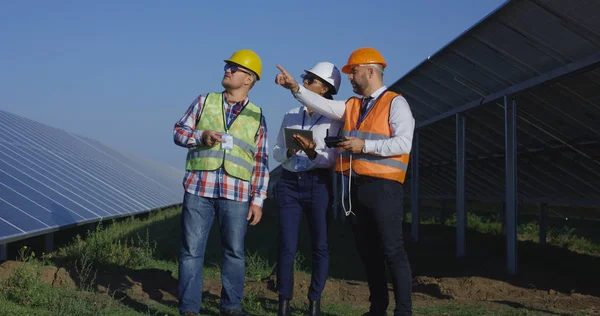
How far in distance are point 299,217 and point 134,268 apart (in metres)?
3.81

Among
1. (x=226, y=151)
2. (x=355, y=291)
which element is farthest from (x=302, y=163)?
(x=355, y=291)

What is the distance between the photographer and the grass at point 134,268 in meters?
5.87

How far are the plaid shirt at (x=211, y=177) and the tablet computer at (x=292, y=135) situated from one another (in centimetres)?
47

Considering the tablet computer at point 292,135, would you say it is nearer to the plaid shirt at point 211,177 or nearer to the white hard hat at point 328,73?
the plaid shirt at point 211,177

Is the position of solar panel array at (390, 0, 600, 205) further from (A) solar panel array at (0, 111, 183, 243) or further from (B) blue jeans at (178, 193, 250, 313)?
(A) solar panel array at (0, 111, 183, 243)

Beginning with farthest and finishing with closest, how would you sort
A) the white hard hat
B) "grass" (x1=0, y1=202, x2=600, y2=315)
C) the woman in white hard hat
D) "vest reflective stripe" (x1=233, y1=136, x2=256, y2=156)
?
"grass" (x1=0, y1=202, x2=600, y2=315) < the white hard hat < the woman in white hard hat < "vest reflective stripe" (x1=233, y1=136, x2=256, y2=156)

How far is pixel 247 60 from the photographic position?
17.9 feet

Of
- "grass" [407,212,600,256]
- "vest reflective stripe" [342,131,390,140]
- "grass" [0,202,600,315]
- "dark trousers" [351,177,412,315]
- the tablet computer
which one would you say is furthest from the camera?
"grass" [407,212,600,256]

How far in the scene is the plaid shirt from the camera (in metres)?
5.33

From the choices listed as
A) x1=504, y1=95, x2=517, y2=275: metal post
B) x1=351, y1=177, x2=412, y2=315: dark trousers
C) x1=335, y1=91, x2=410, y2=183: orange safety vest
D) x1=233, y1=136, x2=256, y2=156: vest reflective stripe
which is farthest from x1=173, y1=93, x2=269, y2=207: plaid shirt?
x1=504, y1=95, x2=517, y2=275: metal post

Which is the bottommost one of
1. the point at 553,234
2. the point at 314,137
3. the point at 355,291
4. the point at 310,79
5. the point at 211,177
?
the point at 355,291

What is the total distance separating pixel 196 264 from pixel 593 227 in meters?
19.0

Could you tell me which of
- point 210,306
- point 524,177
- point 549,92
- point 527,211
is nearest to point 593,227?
point 527,211

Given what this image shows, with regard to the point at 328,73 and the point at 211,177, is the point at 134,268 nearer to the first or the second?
the point at 211,177
